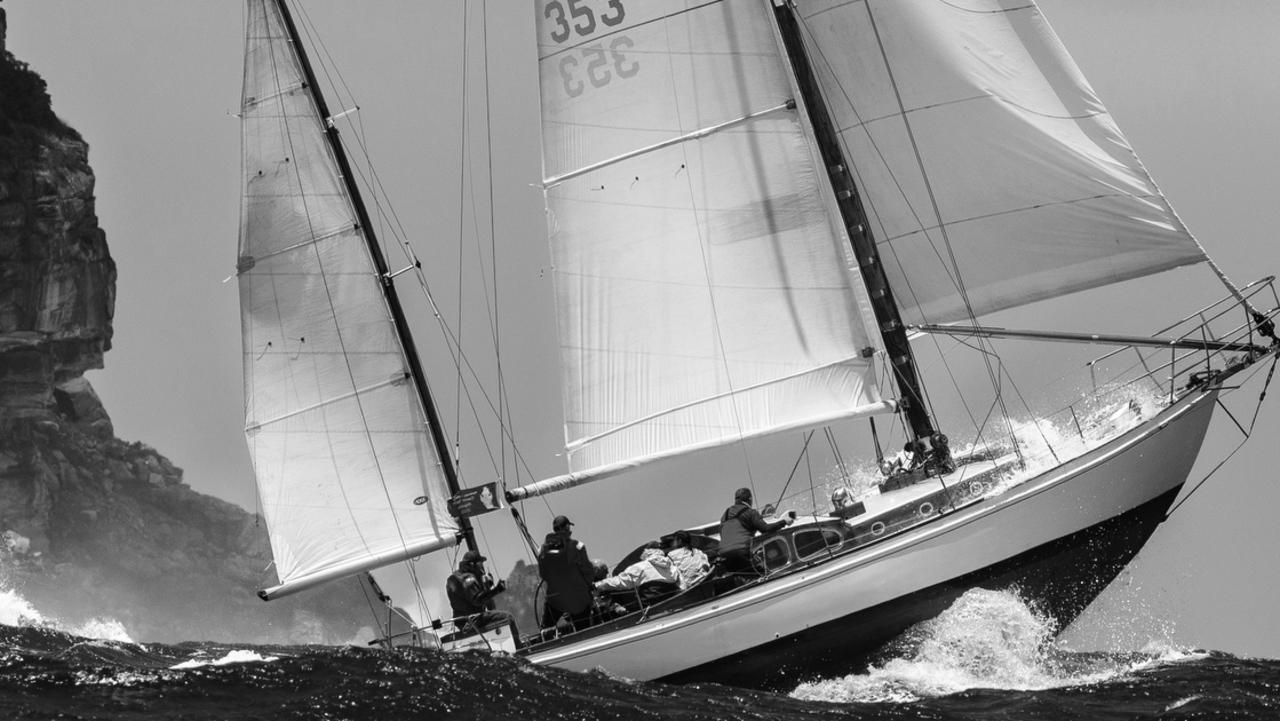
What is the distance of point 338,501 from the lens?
779 inches

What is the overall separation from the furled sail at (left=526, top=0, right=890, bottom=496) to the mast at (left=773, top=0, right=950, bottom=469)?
261 mm

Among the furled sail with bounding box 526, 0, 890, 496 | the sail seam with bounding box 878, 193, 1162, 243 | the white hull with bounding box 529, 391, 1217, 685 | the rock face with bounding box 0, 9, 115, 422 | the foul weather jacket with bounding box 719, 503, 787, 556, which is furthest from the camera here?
the rock face with bounding box 0, 9, 115, 422

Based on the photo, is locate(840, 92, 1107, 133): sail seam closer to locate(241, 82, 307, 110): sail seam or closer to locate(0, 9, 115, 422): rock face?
locate(241, 82, 307, 110): sail seam

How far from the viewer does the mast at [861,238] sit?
19.0 metres


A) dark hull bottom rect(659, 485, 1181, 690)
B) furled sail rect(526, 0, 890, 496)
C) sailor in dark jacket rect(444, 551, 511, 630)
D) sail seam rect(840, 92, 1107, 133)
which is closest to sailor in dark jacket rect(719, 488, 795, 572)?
dark hull bottom rect(659, 485, 1181, 690)

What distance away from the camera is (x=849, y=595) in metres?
16.5

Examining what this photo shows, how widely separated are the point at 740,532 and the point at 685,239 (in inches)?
171

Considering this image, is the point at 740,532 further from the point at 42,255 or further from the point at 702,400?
the point at 42,255

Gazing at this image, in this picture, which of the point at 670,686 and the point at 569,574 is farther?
the point at 569,574

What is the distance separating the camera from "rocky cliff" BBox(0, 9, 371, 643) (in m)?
67.6

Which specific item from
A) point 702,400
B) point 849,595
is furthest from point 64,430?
point 849,595

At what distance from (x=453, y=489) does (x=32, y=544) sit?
183 feet

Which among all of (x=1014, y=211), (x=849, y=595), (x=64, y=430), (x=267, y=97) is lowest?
(x=849, y=595)

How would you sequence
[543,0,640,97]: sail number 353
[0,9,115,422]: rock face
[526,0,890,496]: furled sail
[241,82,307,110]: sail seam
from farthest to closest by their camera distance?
[0,9,115,422]: rock face < [241,82,307,110]: sail seam < [543,0,640,97]: sail number 353 < [526,0,890,496]: furled sail
